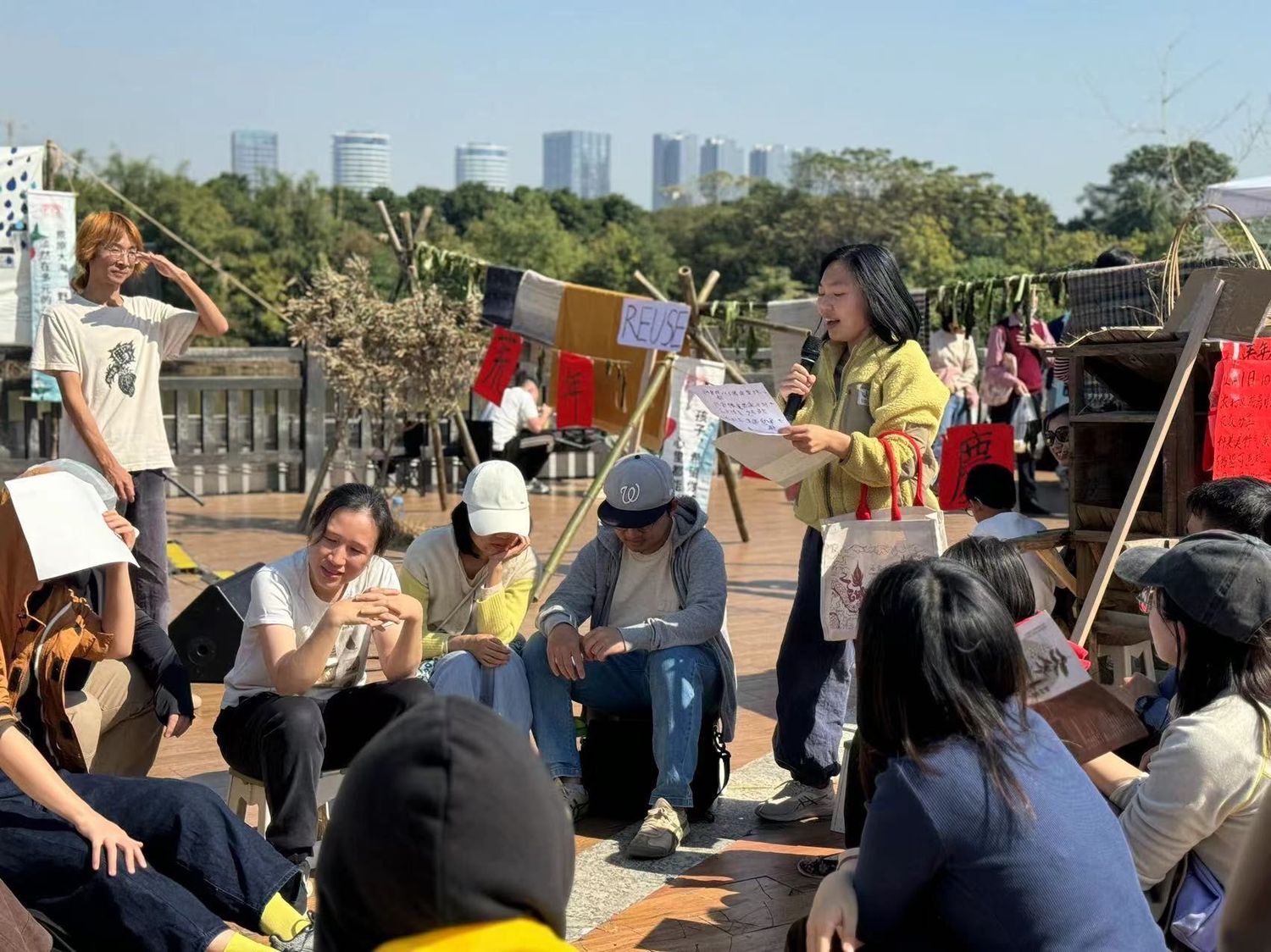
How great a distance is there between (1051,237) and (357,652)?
166ft

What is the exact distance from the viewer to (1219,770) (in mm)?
2715

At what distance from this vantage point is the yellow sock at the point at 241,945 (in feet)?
10.1

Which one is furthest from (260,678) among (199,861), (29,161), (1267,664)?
(29,161)

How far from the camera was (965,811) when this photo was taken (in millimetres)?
2160

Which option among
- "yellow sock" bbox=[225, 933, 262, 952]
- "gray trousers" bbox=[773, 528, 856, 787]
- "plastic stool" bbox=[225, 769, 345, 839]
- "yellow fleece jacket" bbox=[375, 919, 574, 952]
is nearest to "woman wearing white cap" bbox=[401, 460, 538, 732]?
"plastic stool" bbox=[225, 769, 345, 839]

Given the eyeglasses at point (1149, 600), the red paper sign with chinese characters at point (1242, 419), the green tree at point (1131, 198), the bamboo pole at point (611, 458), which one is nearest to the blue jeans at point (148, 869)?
the eyeglasses at point (1149, 600)

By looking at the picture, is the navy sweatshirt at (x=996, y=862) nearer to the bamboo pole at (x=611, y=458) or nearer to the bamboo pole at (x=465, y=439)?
the bamboo pole at (x=611, y=458)

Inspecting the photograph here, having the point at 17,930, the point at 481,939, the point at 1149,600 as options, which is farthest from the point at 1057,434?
the point at 481,939

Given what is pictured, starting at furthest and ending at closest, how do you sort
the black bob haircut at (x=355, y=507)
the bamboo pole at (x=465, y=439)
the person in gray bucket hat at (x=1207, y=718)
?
the bamboo pole at (x=465, y=439)
the black bob haircut at (x=355, y=507)
the person in gray bucket hat at (x=1207, y=718)

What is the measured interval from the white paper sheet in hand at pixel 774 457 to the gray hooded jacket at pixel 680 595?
31 centimetres

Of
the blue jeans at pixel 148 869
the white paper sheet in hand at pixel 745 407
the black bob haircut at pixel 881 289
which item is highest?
the black bob haircut at pixel 881 289

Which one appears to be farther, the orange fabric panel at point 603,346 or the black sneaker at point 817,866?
the orange fabric panel at point 603,346

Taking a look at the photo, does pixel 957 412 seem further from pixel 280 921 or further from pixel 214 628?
pixel 280 921

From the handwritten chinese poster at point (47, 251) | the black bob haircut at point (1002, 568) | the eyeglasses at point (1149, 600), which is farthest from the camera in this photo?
the handwritten chinese poster at point (47, 251)
